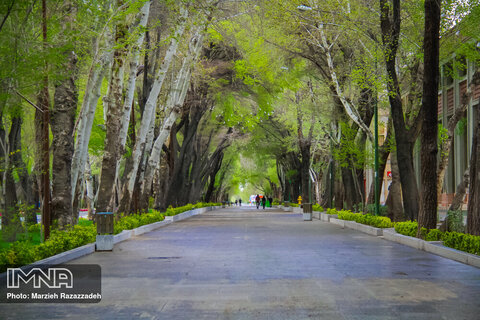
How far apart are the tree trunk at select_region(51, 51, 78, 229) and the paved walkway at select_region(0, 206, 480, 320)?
197 centimetres

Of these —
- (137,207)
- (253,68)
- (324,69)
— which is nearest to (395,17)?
(324,69)

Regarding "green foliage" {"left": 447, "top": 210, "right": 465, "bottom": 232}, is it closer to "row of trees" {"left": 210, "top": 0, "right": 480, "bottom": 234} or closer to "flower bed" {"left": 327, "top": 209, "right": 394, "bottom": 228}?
"row of trees" {"left": 210, "top": 0, "right": 480, "bottom": 234}

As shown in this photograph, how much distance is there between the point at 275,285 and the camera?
10086 mm

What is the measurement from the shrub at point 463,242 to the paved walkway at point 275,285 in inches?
24.6

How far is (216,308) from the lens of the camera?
318 inches

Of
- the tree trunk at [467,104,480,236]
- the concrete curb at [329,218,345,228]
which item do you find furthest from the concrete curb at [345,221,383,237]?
the tree trunk at [467,104,480,236]

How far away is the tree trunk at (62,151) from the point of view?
1717 centimetres

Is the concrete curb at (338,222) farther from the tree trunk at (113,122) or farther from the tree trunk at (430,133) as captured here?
the tree trunk at (113,122)

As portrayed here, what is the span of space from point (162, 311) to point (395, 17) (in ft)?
50.3

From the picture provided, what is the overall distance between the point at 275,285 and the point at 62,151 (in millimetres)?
9110

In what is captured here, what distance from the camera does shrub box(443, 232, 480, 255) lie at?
13608 millimetres

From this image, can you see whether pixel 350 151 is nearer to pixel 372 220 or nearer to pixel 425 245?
pixel 372 220

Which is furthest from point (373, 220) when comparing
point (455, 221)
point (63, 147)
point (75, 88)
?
point (63, 147)

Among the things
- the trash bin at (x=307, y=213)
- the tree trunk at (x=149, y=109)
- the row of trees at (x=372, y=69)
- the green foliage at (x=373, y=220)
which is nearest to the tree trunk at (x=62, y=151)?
the tree trunk at (x=149, y=109)
